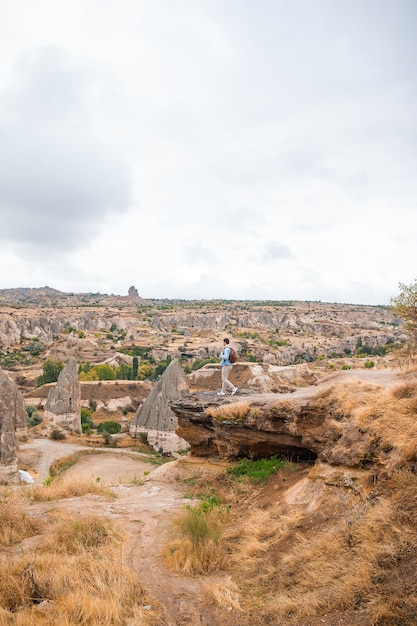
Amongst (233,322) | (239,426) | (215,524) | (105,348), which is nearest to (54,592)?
(215,524)

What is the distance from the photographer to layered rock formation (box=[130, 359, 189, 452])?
2816 centimetres

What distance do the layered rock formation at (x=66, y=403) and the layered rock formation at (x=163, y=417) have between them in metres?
4.73

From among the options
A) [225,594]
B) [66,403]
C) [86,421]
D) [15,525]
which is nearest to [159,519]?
[15,525]

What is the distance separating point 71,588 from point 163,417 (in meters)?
24.1

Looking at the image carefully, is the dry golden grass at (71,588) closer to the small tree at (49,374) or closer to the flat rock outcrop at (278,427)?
the flat rock outcrop at (278,427)

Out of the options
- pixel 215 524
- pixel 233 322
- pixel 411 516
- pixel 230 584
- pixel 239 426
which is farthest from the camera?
pixel 233 322

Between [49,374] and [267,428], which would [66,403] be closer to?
[49,374]

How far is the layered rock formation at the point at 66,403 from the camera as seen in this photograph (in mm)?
31359

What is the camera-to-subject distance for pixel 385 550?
4.28 metres

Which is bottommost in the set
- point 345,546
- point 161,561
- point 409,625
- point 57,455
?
point 57,455

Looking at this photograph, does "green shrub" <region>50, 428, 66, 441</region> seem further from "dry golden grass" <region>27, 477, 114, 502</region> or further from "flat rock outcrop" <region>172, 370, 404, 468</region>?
"flat rock outcrop" <region>172, 370, 404, 468</region>

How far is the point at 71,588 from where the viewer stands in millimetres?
4730

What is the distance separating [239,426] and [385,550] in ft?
18.4

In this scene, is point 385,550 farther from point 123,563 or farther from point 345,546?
point 123,563
